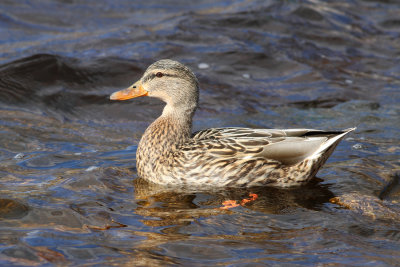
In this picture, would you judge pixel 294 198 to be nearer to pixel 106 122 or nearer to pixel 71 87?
pixel 106 122

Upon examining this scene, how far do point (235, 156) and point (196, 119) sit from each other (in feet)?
10.4

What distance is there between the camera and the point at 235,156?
7.70 metres

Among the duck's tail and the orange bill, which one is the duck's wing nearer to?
the duck's tail

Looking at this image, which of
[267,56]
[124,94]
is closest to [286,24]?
[267,56]

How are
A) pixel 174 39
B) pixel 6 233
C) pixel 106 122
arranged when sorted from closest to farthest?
pixel 6 233
pixel 106 122
pixel 174 39

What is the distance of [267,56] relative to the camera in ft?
44.0

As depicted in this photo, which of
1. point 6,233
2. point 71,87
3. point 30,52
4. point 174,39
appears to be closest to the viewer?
point 6,233

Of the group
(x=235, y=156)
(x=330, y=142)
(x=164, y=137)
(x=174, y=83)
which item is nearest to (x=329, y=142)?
(x=330, y=142)

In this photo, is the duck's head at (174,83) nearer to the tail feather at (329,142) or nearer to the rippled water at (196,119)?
the rippled water at (196,119)

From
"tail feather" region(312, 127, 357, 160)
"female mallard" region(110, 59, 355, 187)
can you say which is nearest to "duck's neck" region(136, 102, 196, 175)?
"female mallard" region(110, 59, 355, 187)

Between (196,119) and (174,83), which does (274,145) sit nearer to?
(174,83)

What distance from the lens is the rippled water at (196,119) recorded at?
6102 mm

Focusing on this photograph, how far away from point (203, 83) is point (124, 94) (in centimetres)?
388

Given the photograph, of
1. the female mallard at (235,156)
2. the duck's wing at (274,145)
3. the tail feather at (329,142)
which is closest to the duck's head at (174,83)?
the female mallard at (235,156)
